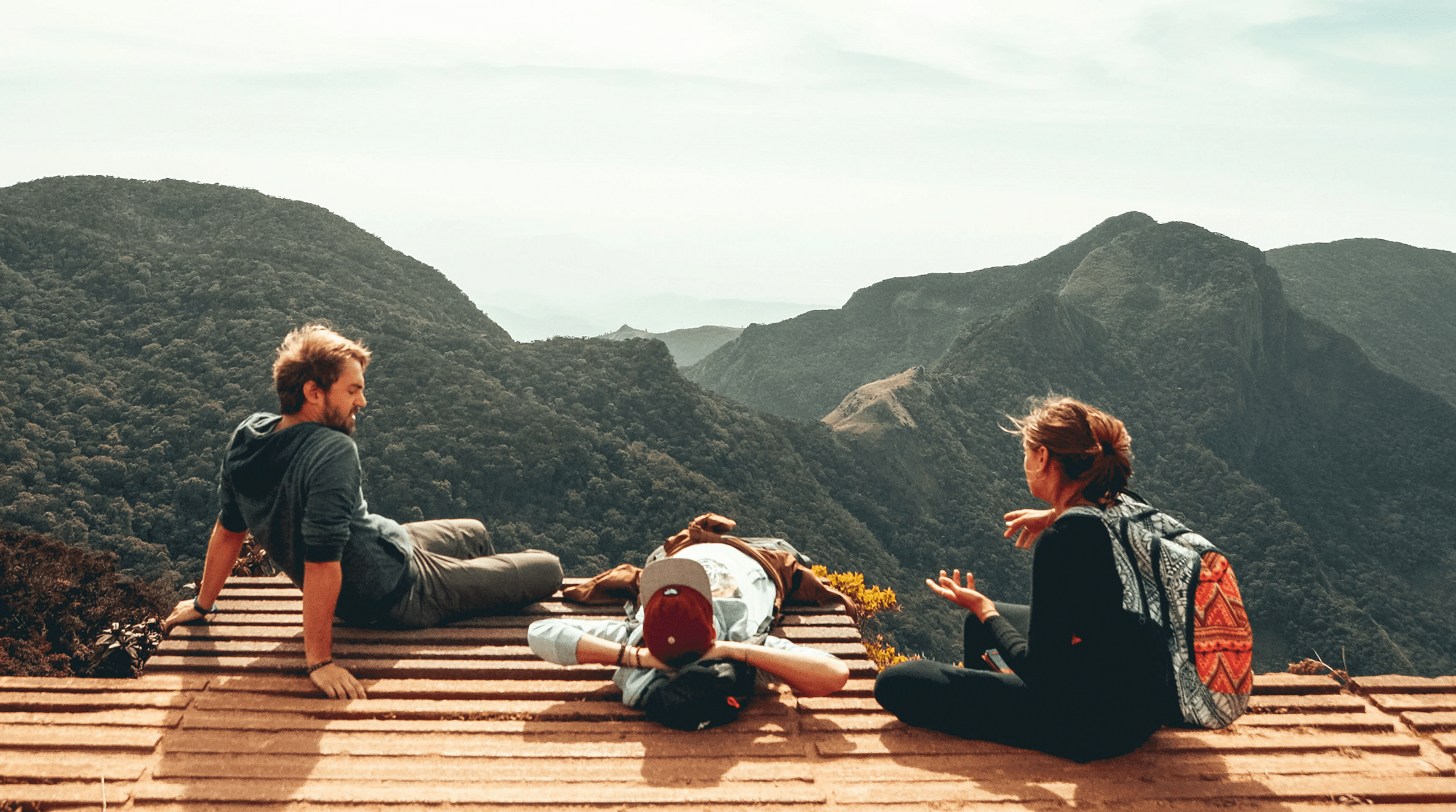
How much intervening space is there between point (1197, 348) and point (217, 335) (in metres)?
54.4

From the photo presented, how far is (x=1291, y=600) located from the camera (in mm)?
37312

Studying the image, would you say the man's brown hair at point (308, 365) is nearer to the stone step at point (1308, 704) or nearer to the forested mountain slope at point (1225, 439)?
the stone step at point (1308, 704)

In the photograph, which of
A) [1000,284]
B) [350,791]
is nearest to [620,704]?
[350,791]

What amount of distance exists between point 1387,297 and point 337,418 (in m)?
97.3

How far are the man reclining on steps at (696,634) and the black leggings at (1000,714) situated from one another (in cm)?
21

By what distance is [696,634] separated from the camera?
9.06 feet

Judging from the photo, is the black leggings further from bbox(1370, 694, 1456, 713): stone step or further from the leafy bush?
the leafy bush

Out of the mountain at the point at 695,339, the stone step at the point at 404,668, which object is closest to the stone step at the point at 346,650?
the stone step at the point at 404,668

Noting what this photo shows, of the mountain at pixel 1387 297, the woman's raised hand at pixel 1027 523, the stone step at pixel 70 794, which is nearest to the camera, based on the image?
the stone step at pixel 70 794

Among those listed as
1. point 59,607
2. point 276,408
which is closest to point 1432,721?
point 59,607

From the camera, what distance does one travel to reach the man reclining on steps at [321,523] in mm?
2904

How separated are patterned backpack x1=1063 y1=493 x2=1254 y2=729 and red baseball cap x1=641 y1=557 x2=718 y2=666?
1.14 m

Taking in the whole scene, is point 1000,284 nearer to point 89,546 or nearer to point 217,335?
point 217,335

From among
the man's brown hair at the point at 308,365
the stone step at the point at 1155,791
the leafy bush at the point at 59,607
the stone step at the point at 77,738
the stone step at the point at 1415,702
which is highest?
the man's brown hair at the point at 308,365
